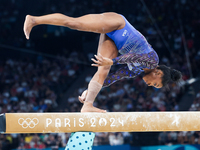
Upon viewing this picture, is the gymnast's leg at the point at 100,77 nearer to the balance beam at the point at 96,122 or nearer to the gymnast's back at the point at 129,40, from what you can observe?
the gymnast's back at the point at 129,40

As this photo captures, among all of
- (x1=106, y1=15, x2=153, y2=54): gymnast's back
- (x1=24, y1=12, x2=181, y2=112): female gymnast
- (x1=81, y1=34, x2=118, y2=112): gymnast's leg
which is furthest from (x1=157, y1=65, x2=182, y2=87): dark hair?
(x1=81, y1=34, x2=118, y2=112): gymnast's leg

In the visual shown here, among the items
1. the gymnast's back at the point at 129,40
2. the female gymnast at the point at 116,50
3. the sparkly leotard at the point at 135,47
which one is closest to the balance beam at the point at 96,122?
the female gymnast at the point at 116,50

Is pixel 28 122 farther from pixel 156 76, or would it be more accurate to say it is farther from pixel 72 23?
pixel 156 76

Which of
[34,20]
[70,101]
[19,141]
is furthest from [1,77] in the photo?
[34,20]

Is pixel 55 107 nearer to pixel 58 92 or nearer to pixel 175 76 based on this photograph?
pixel 58 92

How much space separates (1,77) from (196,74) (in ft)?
23.9

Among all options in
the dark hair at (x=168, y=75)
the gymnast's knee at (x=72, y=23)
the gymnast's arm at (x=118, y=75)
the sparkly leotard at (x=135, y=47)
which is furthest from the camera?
the gymnast's arm at (x=118, y=75)

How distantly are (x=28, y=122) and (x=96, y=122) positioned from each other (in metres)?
0.75

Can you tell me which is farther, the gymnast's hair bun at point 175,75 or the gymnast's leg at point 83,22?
the gymnast's hair bun at point 175,75

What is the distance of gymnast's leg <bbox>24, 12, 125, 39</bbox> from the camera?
3055 mm

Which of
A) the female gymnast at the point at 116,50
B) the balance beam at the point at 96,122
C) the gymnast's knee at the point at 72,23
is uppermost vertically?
the gymnast's knee at the point at 72,23

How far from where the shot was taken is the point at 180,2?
1162 centimetres

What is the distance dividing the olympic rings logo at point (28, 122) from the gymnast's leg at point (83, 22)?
909 millimetres

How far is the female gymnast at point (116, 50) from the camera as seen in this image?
3180 millimetres
